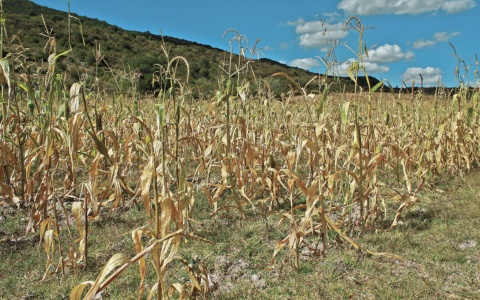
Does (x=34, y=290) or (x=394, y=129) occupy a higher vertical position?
(x=394, y=129)

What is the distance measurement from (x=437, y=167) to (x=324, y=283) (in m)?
2.73

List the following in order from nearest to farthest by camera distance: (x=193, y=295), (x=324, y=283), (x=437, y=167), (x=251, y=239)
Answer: (x=193, y=295) → (x=324, y=283) → (x=251, y=239) → (x=437, y=167)

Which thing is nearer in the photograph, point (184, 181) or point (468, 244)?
point (184, 181)

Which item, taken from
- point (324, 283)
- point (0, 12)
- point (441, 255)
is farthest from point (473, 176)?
point (0, 12)

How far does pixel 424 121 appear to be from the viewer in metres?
5.00

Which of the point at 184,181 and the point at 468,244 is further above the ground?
the point at 184,181

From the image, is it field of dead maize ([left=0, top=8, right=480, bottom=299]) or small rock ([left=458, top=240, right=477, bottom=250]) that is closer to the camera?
field of dead maize ([left=0, top=8, right=480, bottom=299])

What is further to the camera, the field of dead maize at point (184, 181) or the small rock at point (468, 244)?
the small rock at point (468, 244)

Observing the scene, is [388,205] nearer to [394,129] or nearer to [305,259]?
[305,259]

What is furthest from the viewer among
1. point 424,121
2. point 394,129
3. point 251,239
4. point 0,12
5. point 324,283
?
point 394,129

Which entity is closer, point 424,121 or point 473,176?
point 473,176

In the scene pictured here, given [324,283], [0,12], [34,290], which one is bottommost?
[34,290]

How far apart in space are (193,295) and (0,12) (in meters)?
2.11

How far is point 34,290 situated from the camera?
2.18 meters
